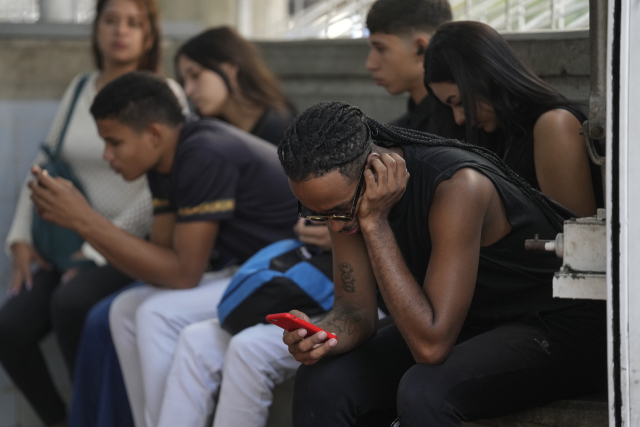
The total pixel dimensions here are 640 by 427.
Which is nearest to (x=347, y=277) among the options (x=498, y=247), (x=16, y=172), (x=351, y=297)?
(x=351, y=297)

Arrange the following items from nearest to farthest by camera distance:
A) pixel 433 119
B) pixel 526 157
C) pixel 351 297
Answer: pixel 351 297 → pixel 526 157 → pixel 433 119

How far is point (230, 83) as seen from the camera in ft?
11.6

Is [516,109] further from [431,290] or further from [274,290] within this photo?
[274,290]

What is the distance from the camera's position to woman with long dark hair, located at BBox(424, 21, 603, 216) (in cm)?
221

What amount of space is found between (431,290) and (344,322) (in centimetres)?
30

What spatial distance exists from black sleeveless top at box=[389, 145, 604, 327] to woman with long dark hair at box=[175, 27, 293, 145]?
1.63 m

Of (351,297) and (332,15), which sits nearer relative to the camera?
(351,297)

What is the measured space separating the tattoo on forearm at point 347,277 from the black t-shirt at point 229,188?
78 cm

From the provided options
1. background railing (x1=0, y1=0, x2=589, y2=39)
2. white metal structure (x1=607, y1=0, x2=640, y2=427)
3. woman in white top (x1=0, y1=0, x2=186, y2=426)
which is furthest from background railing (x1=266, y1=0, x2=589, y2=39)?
white metal structure (x1=607, y1=0, x2=640, y2=427)

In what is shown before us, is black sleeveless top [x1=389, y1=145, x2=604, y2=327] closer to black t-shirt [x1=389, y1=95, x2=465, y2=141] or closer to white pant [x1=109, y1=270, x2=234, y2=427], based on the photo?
black t-shirt [x1=389, y1=95, x2=465, y2=141]

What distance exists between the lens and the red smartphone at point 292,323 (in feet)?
5.74

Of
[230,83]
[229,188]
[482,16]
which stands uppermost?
[482,16]

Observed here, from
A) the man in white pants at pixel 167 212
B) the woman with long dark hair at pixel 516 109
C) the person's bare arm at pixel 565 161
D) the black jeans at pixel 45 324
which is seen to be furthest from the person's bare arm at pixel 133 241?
the person's bare arm at pixel 565 161

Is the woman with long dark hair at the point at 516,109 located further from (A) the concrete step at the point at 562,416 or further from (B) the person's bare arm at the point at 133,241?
(B) the person's bare arm at the point at 133,241
